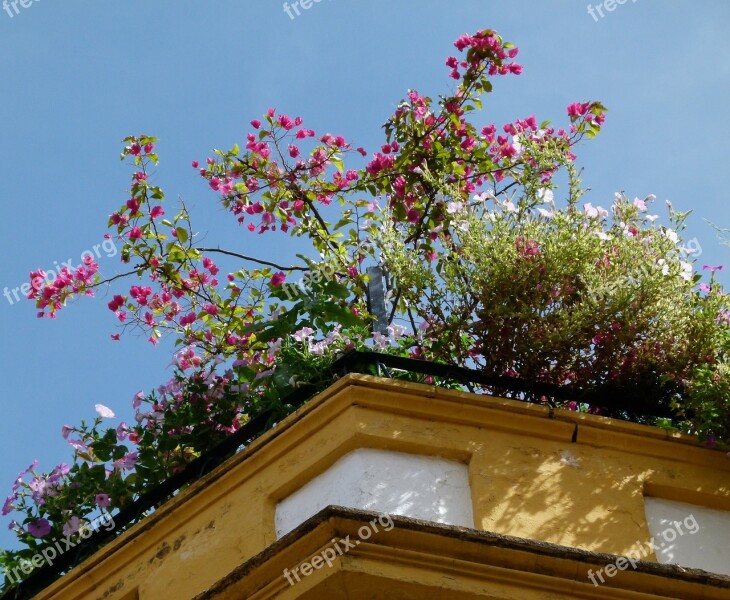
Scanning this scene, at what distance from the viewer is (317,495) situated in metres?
4.80

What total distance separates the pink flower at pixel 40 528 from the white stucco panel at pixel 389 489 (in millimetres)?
1867

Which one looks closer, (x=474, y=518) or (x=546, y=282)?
(x=474, y=518)

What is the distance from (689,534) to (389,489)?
3.98ft

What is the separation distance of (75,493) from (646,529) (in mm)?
3033

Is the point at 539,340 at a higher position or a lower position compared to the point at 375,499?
A: higher

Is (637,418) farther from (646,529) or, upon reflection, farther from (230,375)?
(230,375)

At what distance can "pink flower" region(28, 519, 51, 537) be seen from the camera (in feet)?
20.4

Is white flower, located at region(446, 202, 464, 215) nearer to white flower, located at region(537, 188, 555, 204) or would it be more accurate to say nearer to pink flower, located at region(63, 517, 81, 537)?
white flower, located at region(537, 188, 555, 204)

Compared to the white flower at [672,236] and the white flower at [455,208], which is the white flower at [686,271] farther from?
the white flower at [455,208]

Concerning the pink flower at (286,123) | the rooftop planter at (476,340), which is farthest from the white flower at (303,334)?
the pink flower at (286,123)

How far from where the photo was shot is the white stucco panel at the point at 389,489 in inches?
183

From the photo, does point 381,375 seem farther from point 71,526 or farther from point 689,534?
point 71,526

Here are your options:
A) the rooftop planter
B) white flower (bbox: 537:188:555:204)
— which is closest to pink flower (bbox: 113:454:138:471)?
the rooftop planter

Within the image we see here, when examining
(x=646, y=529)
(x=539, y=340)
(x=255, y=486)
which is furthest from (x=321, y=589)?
(x=539, y=340)
